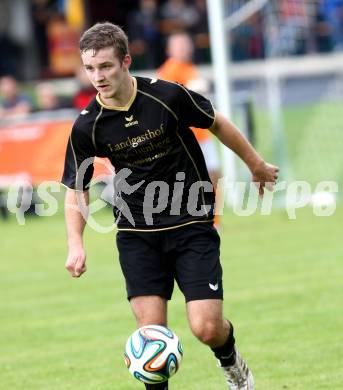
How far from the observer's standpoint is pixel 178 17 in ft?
100

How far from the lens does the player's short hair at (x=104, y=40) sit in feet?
19.0

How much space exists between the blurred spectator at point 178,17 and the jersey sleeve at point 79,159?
80.4 feet

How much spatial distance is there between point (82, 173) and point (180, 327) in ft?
9.54

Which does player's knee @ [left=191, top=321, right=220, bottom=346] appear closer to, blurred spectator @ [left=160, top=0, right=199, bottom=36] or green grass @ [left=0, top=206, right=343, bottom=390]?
green grass @ [left=0, top=206, right=343, bottom=390]

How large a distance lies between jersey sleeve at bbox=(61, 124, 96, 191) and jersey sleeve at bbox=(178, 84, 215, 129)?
20.5 inches

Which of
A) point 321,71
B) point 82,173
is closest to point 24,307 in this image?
point 82,173

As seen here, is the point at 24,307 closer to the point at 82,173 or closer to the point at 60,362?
the point at 60,362

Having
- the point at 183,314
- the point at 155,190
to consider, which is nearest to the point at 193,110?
the point at 155,190

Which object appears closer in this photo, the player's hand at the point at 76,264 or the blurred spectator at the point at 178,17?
the player's hand at the point at 76,264

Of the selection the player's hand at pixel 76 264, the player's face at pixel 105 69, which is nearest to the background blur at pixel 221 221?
the player's hand at pixel 76 264

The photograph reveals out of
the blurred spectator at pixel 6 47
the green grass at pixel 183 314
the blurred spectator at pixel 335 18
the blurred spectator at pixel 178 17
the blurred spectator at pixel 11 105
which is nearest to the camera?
the green grass at pixel 183 314

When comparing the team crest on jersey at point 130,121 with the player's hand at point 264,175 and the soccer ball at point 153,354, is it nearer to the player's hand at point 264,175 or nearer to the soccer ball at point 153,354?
the player's hand at point 264,175

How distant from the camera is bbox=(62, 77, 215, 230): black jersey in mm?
5965

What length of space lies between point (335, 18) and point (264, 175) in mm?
22123
